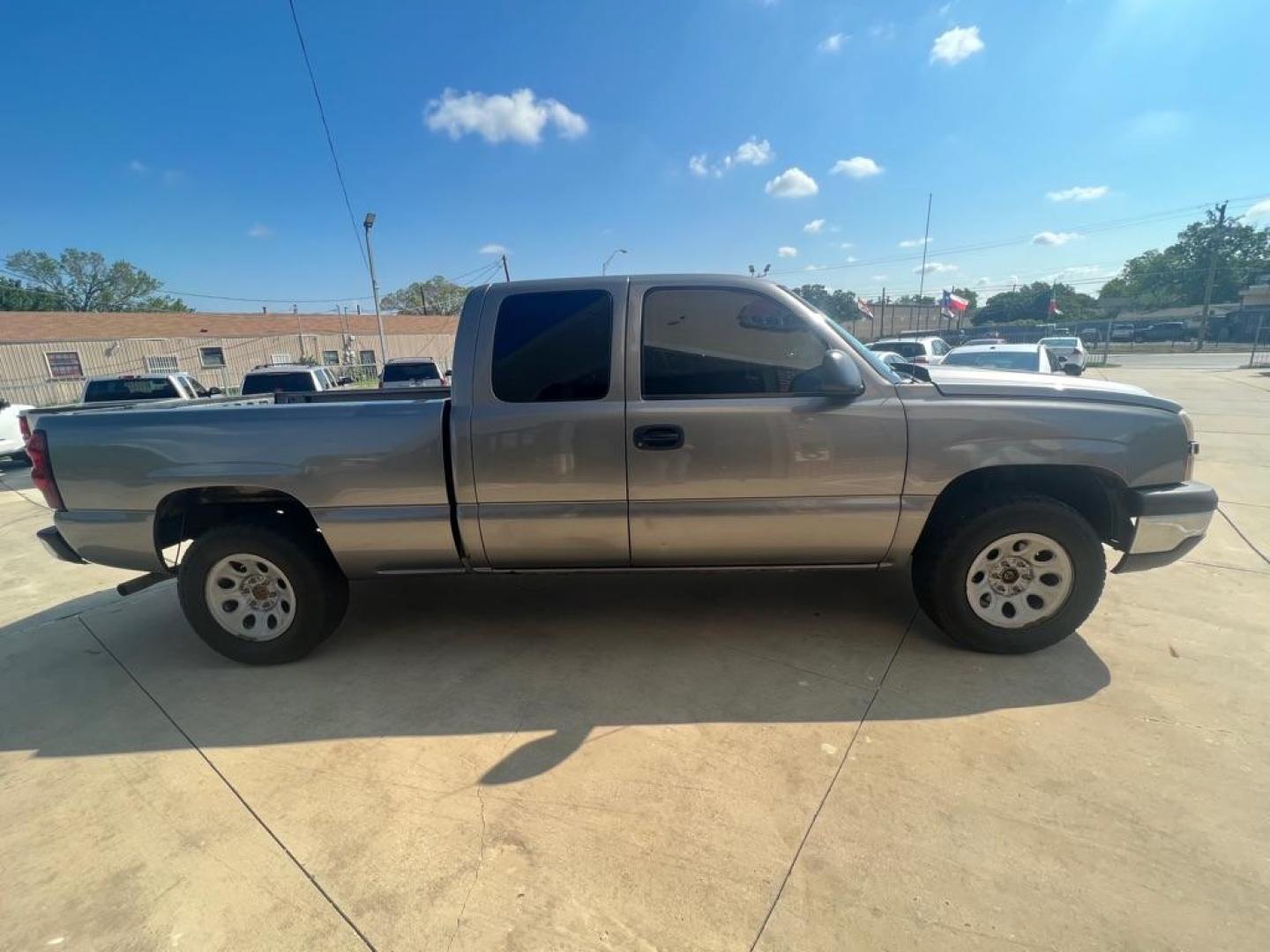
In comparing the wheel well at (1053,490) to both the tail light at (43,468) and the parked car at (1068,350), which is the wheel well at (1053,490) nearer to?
the tail light at (43,468)

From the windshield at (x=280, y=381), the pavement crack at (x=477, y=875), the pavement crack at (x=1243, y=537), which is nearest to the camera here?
the pavement crack at (x=477, y=875)

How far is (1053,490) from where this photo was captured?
3213mm

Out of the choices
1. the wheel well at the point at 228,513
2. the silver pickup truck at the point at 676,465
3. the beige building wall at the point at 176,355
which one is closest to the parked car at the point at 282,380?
the wheel well at the point at 228,513

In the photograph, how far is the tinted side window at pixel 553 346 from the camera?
9.82ft

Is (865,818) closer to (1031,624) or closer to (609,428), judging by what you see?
(1031,624)

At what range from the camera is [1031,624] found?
10.2ft

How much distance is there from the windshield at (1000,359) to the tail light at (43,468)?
11.0 m

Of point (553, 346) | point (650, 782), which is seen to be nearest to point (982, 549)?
point (650, 782)

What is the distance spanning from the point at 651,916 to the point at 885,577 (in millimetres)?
3092

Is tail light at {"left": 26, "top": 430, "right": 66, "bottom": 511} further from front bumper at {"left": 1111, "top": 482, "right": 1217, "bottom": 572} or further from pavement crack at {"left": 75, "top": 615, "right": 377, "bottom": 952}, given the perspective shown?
front bumper at {"left": 1111, "top": 482, "right": 1217, "bottom": 572}

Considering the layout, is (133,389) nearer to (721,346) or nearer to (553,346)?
(553,346)

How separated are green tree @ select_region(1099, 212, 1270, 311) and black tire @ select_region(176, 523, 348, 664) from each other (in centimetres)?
8195

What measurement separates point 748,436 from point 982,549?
1330 millimetres

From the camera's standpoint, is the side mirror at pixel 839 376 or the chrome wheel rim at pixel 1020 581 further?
the chrome wheel rim at pixel 1020 581
